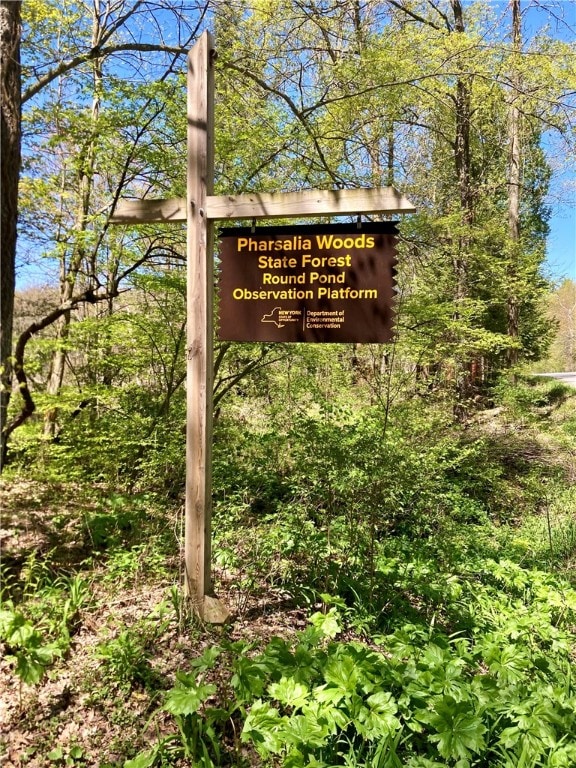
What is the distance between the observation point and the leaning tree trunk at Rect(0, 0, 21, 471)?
318cm

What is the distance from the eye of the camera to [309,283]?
2697mm

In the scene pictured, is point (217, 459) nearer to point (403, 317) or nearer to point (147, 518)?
point (147, 518)

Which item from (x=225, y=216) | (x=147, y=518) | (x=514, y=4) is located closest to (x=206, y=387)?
(x=225, y=216)

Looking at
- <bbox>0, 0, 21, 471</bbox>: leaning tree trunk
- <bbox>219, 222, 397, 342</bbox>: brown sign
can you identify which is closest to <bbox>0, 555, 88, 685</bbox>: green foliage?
<bbox>0, 0, 21, 471</bbox>: leaning tree trunk

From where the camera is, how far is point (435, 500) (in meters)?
5.11

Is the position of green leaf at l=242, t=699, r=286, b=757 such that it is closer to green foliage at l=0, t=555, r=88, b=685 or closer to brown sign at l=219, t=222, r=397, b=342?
green foliage at l=0, t=555, r=88, b=685

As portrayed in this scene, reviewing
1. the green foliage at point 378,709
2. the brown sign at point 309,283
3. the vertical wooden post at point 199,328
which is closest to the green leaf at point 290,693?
the green foliage at point 378,709

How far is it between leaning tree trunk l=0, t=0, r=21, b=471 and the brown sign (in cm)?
166

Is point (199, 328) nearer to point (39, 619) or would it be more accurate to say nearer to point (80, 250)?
point (39, 619)

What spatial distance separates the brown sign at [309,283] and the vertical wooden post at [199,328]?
A: 0.13 meters

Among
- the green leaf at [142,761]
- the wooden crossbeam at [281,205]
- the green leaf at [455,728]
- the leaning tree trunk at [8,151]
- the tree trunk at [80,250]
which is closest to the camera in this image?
the green leaf at [455,728]

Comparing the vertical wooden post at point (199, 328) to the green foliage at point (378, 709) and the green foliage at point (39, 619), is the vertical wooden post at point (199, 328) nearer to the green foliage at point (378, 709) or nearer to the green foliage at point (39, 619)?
the green foliage at point (378, 709)

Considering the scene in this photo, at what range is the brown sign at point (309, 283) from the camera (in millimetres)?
2588

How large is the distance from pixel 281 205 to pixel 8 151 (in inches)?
81.5
